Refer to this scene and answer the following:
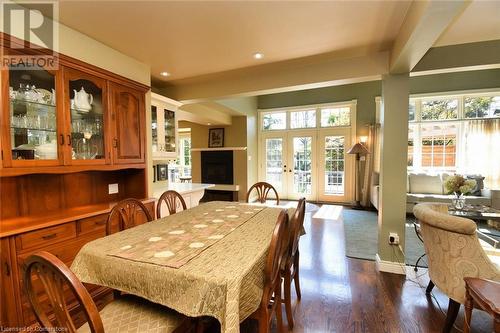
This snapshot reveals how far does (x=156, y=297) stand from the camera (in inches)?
42.0

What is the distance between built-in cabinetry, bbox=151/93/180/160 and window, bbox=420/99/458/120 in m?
5.58

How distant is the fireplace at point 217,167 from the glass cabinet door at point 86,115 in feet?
13.6

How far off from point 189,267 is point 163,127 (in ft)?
8.31

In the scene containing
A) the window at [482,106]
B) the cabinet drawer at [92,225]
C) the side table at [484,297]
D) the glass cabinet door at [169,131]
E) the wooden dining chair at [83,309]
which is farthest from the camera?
the window at [482,106]

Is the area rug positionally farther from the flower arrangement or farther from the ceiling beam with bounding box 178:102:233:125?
the ceiling beam with bounding box 178:102:233:125

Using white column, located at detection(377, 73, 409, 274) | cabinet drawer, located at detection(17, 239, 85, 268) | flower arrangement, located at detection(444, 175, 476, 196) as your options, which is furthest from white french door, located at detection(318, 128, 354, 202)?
cabinet drawer, located at detection(17, 239, 85, 268)

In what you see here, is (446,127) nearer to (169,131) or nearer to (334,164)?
(334,164)

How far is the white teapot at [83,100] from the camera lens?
2072 millimetres

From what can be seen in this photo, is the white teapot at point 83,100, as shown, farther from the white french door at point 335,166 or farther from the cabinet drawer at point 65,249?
the white french door at point 335,166

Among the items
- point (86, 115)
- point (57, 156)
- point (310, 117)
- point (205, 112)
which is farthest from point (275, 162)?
point (57, 156)

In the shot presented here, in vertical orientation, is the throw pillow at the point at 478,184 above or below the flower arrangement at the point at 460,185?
below

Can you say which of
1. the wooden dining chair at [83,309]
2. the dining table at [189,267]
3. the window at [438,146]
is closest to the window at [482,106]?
the window at [438,146]

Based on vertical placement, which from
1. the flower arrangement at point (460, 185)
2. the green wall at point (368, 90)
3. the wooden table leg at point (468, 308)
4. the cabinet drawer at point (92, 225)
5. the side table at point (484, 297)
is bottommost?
the wooden table leg at point (468, 308)

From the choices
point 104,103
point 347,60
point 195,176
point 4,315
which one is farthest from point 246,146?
point 4,315
